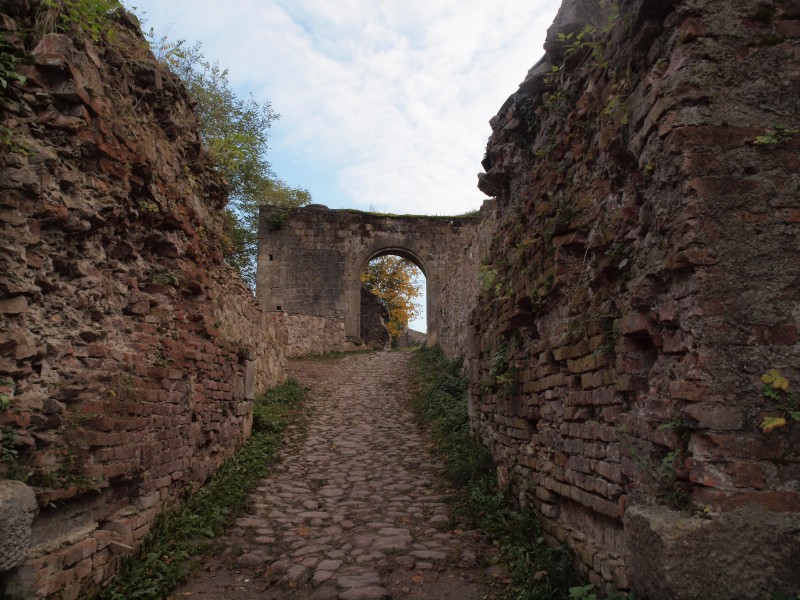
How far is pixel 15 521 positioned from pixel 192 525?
213cm

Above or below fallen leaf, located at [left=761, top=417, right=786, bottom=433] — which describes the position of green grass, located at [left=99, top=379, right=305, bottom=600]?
below

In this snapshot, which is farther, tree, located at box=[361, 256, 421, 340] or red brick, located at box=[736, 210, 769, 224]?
tree, located at box=[361, 256, 421, 340]

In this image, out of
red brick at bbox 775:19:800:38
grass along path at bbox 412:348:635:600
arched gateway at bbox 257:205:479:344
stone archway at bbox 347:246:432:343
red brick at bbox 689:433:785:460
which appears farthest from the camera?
stone archway at bbox 347:246:432:343

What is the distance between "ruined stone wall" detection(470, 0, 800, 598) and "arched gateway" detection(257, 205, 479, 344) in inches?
657

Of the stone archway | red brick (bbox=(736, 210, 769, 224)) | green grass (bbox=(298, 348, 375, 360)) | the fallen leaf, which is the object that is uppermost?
the stone archway

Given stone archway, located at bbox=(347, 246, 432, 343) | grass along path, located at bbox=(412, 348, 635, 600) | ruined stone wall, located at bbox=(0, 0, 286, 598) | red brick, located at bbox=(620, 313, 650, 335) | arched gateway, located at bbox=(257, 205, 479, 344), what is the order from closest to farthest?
red brick, located at bbox=(620, 313, 650, 335), ruined stone wall, located at bbox=(0, 0, 286, 598), grass along path, located at bbox=(412, 348, 635, 600), arched gateway, located at bbox=(257, 205, 479, 344), stone archway, located at bbox=(347, 246, 432, 343)

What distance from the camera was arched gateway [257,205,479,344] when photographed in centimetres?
2102

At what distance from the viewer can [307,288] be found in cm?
2112

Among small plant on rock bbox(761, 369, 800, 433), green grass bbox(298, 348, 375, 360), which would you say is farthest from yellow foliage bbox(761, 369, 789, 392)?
green grass bbox(298, 348, 375, 360)

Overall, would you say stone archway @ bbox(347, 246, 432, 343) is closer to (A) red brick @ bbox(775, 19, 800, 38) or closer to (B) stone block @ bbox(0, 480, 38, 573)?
(B) stone block @ bbox(0, 480, 38, 573)

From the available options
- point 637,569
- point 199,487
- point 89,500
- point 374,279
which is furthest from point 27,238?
point 374,279

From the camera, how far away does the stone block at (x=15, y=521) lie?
2744mm

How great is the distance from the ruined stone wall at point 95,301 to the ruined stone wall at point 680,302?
308cm

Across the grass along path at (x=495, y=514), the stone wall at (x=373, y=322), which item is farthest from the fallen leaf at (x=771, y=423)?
the stone wall at (x=373, y=322)
